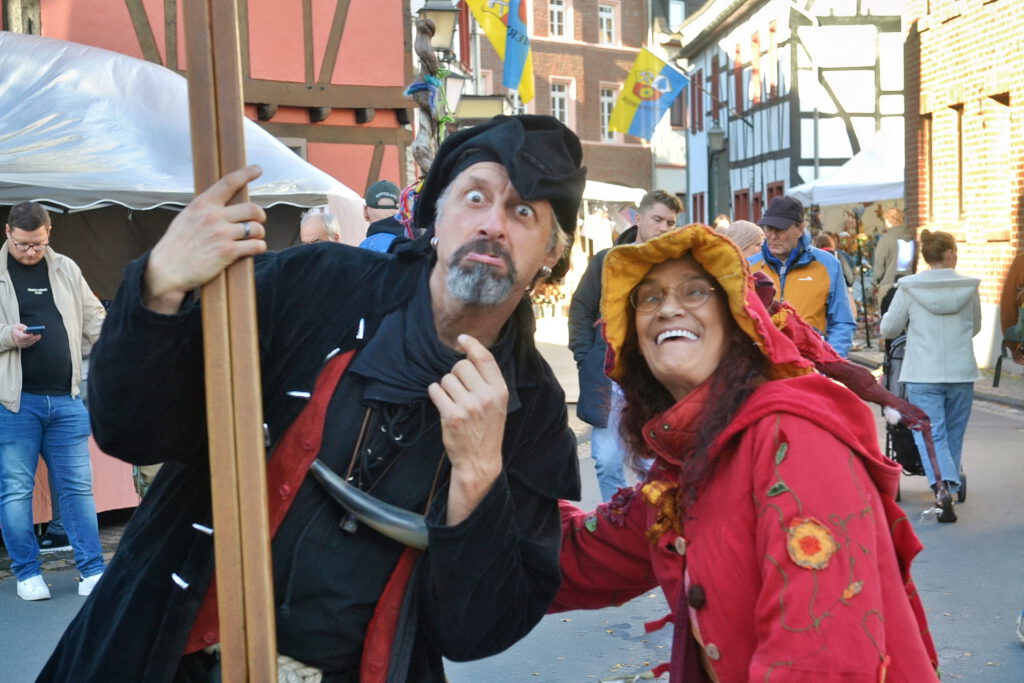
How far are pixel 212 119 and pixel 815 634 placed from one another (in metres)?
1.25

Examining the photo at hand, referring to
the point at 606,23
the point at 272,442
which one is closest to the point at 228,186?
the point at 272,442

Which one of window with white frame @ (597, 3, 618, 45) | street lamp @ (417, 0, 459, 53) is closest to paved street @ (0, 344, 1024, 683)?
street lamp @ (417, 0, 459, 53)

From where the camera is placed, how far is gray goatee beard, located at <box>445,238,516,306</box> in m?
2.45

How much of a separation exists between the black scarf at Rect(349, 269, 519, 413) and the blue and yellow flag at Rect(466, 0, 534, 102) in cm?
1294

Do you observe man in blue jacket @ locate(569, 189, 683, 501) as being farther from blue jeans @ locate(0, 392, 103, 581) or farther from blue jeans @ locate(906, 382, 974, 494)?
blue jeans @ locate(0, 392, 103, 581)

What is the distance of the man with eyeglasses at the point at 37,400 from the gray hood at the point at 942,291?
535 centimetres

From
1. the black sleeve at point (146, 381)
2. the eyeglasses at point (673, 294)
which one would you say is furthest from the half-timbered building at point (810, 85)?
the black sleeve at point (146, 381)

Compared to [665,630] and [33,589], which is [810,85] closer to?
[665,630]

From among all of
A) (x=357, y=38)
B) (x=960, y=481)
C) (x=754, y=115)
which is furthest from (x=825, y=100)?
(x=960, y=481)

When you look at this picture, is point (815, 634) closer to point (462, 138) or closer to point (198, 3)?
point (462, 138)

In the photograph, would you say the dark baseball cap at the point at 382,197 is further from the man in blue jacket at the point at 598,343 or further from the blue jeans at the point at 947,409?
the blue jeans at the point at 947,409

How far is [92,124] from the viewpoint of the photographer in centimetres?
1012

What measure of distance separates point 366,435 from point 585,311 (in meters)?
5.22

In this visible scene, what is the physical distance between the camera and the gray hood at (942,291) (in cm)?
895
